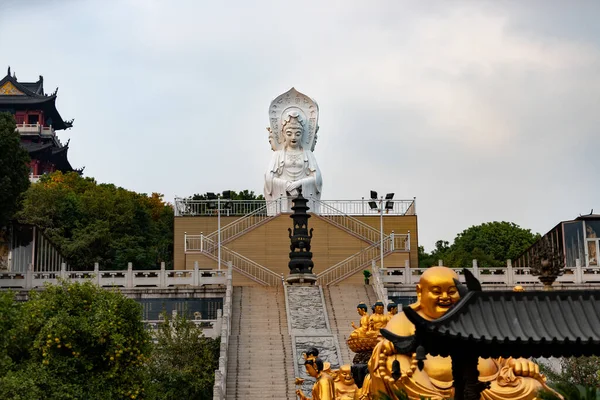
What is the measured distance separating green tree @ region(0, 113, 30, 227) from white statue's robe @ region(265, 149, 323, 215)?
10860 mm

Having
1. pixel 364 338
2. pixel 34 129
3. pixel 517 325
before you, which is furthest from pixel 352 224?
pixel 34 129

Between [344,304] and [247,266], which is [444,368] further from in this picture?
[247,266]

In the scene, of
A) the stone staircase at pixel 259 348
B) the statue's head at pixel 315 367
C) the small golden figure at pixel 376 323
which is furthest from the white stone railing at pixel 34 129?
the small golden figure at pixel 376 323

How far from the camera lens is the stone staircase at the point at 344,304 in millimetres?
27375

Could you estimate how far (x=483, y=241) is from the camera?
55.0 metres

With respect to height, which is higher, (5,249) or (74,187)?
(74,187)

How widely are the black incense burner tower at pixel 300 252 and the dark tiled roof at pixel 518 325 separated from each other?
747 inches

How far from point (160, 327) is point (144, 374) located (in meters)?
4.31

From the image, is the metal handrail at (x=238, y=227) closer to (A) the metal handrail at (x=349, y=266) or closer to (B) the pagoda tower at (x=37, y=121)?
(A) the metal handrail at (x=349, y=266)

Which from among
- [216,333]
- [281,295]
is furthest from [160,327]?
[281,295]

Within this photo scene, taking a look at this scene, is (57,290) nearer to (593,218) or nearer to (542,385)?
(542,385)

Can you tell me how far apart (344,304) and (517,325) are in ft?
57.9

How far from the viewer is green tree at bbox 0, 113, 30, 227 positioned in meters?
31.7

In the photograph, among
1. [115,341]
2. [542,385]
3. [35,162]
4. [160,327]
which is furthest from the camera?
[35,162]
